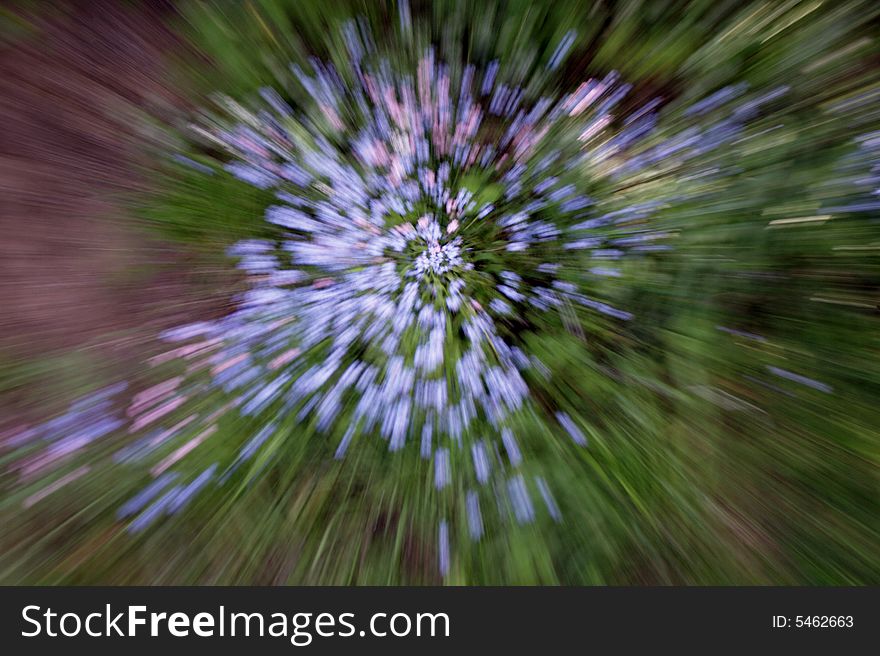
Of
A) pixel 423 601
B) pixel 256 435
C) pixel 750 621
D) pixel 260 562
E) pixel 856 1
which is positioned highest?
pixel 856 1

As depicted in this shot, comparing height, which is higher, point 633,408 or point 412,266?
point 412,266

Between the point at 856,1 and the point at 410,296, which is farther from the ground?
the point at 856,1

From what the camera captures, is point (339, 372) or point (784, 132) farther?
point (339, 372)

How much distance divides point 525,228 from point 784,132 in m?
0.71

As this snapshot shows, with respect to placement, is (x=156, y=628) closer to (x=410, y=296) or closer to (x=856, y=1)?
(x=410, y=296)

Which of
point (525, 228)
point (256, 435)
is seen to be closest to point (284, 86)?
point (525, 228)

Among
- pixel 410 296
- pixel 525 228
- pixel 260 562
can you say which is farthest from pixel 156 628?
pixel 525 228

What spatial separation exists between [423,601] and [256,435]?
0.67m

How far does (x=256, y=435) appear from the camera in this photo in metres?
1.23

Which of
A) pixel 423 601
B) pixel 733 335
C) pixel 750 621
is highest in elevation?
pixel 733 335

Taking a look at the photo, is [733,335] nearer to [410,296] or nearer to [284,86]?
[410,296]

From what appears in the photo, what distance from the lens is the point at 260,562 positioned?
1.22 m

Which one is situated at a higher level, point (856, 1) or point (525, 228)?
point (856, 1)

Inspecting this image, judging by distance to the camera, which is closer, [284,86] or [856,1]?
[856,1]
